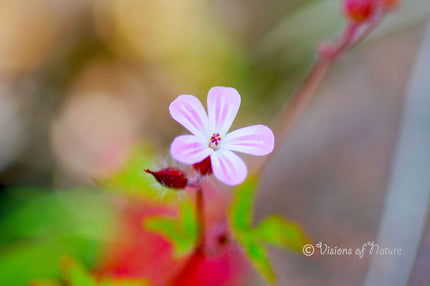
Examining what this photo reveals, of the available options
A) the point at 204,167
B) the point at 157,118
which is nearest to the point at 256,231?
the point at 204,167

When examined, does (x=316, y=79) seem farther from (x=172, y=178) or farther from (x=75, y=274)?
(x=75, y=274)

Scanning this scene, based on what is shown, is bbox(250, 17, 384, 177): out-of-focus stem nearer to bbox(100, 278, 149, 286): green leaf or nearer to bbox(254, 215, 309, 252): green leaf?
bbox(254, 215, 309, 252): green leaf

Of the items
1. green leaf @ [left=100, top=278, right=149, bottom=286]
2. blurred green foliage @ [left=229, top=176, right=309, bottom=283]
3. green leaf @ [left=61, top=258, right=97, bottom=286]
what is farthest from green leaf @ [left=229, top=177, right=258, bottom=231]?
green leaf @ [left=61, top=258, right=97, bottom=286]

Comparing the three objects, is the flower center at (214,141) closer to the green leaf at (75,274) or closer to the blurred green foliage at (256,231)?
the blurred green foliage at (256,231)

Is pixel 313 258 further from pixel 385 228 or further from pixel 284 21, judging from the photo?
pixel 284 21

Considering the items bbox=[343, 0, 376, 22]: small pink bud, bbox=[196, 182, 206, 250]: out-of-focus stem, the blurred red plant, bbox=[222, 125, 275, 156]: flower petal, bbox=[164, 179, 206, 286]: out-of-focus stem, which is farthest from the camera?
the blurred red plant

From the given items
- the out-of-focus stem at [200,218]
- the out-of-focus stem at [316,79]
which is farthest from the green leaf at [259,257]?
the out-of-focus stem at [316,79]
